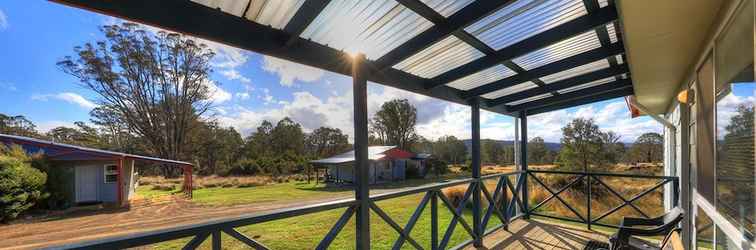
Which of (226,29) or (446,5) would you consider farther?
(446,5)

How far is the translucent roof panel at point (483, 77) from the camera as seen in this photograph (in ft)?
9.77

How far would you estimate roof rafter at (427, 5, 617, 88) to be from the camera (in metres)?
1.87

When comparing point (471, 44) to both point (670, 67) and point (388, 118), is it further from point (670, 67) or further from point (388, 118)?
point (388, 118)

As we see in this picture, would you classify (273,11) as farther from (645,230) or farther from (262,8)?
(645,230)

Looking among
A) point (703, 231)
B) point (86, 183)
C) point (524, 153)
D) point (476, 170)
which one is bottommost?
point (86, 183)

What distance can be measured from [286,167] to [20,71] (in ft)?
38.5

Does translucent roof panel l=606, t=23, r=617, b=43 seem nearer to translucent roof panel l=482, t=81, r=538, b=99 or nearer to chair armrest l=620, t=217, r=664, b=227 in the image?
translucent roof panel l=482, t=81, r=538, b=99

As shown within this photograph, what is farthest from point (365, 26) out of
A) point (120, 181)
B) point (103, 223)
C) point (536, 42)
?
point (120, 181)

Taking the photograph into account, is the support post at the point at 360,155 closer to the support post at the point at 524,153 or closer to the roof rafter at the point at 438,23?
the roof rafter at the point at 438,23

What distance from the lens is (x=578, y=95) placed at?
3.96m

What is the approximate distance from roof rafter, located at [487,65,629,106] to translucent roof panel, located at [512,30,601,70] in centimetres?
77

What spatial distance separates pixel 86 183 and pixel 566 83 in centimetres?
1280

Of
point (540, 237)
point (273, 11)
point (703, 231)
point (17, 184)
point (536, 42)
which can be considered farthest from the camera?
point (17, 184)

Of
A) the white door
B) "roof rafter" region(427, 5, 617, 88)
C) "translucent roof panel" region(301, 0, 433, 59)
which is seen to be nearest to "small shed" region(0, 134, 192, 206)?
the white door
